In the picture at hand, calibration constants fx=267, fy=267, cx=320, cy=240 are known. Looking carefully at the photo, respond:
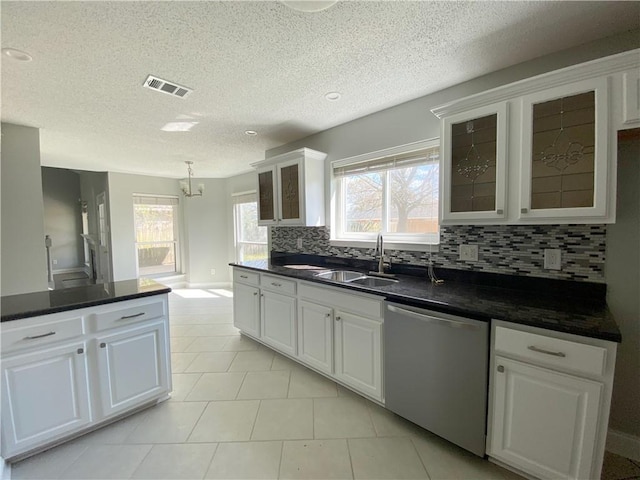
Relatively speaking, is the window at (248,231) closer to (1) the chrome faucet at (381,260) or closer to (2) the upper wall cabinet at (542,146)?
(1) the chrome faucet at (381,260)

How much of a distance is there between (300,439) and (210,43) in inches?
99.2

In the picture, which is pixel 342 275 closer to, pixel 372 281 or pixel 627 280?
pixel 372 281

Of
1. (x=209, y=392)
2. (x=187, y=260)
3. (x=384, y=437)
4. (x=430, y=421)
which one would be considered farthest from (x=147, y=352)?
(x=187, y=260)

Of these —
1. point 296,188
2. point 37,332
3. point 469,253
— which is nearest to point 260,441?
point 37,332

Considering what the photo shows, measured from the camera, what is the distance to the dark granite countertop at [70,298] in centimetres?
151

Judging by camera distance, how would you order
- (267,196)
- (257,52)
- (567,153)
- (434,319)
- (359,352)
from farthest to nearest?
1. (267,196)
2. (359,352)
3. (257,52)
4. (434,319)
5. (567,153)

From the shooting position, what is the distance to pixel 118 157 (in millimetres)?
4168

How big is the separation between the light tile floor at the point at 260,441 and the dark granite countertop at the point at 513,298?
89cm

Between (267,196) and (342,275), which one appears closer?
(342,275)

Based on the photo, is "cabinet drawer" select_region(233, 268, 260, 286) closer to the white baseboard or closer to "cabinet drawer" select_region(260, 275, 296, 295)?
"cabinet drawer" select_region(260, 275, 296, 295)

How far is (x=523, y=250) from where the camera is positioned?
1.84m

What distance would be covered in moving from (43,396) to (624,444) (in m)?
3.44

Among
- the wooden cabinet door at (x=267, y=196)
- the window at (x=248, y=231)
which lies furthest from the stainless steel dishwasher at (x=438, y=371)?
the window at (x=248, y=231)

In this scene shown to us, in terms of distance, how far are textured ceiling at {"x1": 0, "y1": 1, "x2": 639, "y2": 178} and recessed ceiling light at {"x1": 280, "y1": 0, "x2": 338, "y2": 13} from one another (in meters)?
0.14
